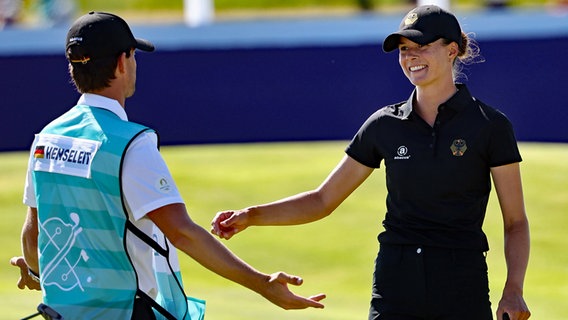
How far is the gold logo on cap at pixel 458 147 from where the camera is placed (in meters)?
4.50

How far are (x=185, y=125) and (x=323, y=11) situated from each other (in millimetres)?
12860

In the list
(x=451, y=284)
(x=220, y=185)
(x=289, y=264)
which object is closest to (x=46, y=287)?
(x=451, y=284)

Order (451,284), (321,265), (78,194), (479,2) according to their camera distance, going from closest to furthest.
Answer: (78,194), (451,284), (321,265), (479,2)

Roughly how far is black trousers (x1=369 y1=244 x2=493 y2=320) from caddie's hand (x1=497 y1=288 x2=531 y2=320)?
0.13 metres

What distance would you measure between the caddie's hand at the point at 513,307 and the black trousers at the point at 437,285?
0.13 meters

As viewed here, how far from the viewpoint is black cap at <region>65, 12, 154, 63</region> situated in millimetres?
4051

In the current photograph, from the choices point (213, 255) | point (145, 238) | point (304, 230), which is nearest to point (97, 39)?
point (145, 238)

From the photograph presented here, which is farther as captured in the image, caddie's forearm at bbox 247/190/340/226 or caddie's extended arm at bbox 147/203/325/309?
caddie's forearm at bbox 247/190/340/226

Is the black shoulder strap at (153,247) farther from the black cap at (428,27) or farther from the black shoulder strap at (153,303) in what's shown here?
the black cap at (428,27)

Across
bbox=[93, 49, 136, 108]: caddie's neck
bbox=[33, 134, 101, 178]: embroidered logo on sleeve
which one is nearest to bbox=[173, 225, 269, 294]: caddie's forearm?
bbox=[33, 134, 101, 178]: embroidered logo on sleeve

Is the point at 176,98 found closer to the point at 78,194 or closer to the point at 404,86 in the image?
the point at 404,86

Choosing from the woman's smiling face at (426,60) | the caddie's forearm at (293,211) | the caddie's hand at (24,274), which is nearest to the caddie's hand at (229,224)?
the caddie's forearm at (293,211)

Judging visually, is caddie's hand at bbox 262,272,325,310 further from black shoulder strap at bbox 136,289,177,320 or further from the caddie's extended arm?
black shoulder strap at bbox 136,289,177,320

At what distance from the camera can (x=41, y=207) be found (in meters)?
4.02
